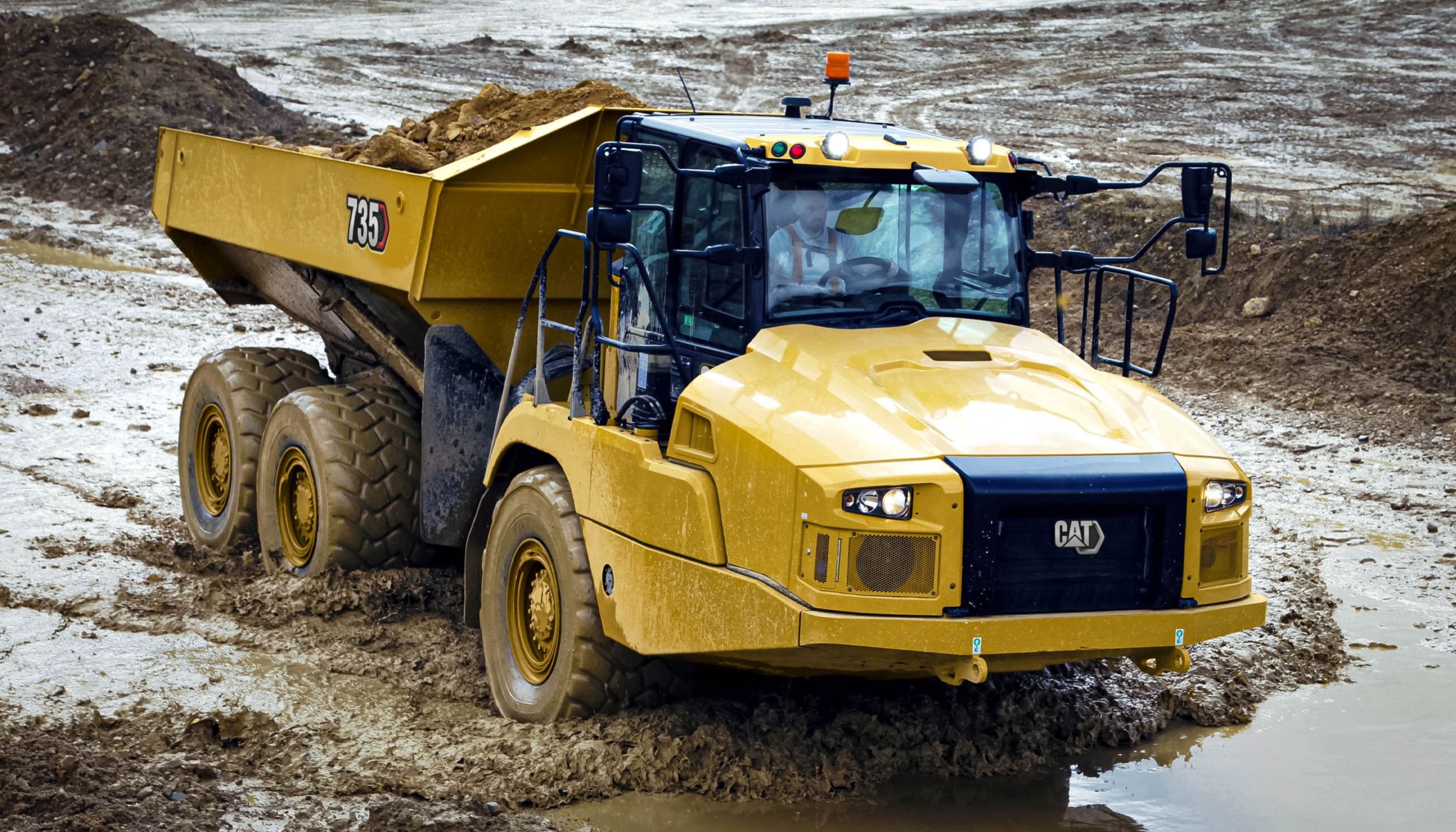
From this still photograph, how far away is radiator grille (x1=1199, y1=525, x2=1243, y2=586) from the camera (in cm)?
525

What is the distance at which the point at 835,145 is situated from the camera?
5547mm

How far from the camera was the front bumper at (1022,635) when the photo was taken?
4.88m

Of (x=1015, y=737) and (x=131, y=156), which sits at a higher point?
(x=131, y=156)

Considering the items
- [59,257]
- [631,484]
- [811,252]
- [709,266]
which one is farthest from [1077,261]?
[59,257]

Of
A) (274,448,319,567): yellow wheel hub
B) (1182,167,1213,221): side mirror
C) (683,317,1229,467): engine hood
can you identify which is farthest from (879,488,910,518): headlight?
(274,448,319,567): yellow wheel hub

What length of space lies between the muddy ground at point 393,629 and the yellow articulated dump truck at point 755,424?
371 mm

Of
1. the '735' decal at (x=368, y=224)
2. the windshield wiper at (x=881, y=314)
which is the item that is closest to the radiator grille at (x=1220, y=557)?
the windshield wiper at (x=881, y=314)

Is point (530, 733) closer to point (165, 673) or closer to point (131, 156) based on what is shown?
point (165, 673)

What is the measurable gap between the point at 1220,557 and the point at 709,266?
6.79ft

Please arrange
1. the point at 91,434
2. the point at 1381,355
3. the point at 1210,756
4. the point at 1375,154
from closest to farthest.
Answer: the point at 1210,756
the point at 91,434
the point at 1381,355
the point at 1375,154

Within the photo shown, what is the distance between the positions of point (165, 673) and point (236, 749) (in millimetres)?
1045

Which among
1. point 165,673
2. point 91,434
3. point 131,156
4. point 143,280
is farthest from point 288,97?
point 165,673

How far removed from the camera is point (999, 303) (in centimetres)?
609

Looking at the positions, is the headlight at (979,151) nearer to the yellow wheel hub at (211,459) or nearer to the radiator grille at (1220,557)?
the radiator grille at (1220,557)
